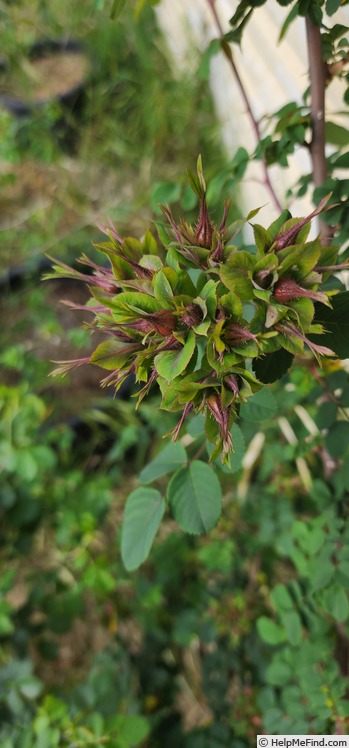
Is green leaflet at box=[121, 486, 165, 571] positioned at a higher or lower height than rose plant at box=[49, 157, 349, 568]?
lower

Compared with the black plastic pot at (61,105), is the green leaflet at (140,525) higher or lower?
lower

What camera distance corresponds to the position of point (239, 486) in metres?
1.43

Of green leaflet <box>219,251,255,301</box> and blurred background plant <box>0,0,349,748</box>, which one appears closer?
green leaflet <box>219,251,255,301</box>

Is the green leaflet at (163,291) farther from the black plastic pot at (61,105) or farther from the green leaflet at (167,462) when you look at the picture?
the black plastic pot at (61,105)

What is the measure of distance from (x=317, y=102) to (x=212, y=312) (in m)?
0.29

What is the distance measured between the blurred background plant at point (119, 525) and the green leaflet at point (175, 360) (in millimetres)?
150

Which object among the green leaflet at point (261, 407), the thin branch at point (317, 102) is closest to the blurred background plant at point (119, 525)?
the green leaflet at point (261, 407)

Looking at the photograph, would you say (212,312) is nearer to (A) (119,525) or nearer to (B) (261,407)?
(B) (261,407)

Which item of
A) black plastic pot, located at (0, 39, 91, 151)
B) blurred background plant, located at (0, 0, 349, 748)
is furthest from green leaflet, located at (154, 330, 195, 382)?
black plastic pot, located at (0, 39, 91, 151)

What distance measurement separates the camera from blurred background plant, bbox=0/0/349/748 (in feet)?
2.41

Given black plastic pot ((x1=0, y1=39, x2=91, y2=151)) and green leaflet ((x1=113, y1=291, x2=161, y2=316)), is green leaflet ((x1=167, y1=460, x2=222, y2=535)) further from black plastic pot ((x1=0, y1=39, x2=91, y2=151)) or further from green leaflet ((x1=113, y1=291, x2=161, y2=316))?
black plastic pot ((x1=0, y1=39, x2=91, y2=151))

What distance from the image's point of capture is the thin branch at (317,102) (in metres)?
0.53

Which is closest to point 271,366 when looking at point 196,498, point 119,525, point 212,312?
point 212,312

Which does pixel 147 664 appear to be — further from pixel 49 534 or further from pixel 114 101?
pixel 114 101
